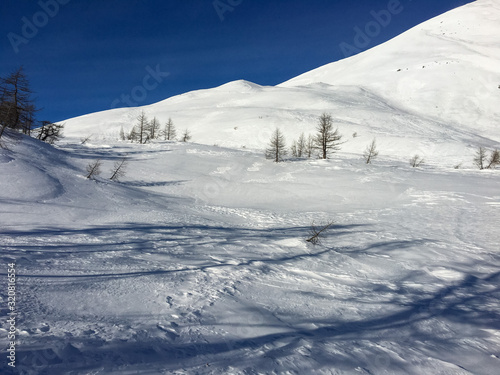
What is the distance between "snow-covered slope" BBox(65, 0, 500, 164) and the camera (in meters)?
55.8

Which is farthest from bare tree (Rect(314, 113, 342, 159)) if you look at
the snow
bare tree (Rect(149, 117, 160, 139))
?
bare tree (Rect(149, 117, 160, 139))

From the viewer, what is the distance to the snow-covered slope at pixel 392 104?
55.8 m

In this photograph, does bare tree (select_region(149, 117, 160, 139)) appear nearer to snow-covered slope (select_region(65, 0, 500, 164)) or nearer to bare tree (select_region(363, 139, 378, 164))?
snow-covered slope (select_region(65, 0, 500, 164))

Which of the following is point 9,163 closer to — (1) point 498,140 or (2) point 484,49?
(1) point 498,140

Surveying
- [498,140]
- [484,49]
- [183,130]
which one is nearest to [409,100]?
[498,140]

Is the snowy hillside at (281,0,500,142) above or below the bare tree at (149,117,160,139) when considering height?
above

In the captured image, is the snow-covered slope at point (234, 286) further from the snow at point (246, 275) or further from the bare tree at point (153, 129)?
the bare tree at point (153, 129)

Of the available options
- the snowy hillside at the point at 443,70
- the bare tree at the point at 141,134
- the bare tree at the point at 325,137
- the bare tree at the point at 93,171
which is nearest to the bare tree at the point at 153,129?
the bare tree at the point at 141,134

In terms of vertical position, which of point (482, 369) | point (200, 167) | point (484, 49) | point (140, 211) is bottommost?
point (482, 369)

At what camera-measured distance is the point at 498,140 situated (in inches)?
2389

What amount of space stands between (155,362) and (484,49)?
131 m

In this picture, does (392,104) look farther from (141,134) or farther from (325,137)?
(141,134)

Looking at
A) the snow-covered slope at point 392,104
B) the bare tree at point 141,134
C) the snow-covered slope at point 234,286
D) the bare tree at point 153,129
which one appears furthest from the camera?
the snow-covered slope at point 392,104

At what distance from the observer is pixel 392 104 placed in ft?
270
